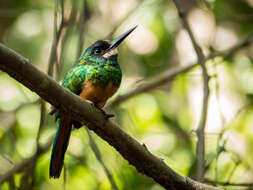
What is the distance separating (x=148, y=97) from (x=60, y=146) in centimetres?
150

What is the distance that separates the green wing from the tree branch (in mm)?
528

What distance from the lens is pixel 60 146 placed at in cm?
221

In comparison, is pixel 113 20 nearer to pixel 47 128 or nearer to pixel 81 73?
pixel 47 128

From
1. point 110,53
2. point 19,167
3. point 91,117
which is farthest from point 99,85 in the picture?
point 19,167

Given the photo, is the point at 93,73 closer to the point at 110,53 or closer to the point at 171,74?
the point at 110,53

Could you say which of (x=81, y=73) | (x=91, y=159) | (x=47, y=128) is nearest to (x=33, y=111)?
(x=47, y=128)

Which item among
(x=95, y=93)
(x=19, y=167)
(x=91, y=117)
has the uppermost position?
(x=91, y=117)

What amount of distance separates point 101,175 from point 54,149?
0.96m

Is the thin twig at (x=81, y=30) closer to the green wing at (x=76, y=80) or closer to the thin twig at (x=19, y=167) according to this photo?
the green wing at (x=76, y=80)

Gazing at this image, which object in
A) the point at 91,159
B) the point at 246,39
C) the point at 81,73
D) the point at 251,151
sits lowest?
the point at 251,151

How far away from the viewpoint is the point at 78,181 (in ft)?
9.76

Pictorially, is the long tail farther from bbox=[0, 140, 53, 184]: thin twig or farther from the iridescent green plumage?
bbox=[0, 140, 53, 184]: thin twig

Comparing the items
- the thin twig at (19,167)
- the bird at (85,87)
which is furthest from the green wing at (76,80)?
the thin twig at (19,167)

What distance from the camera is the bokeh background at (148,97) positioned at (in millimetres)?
3006
